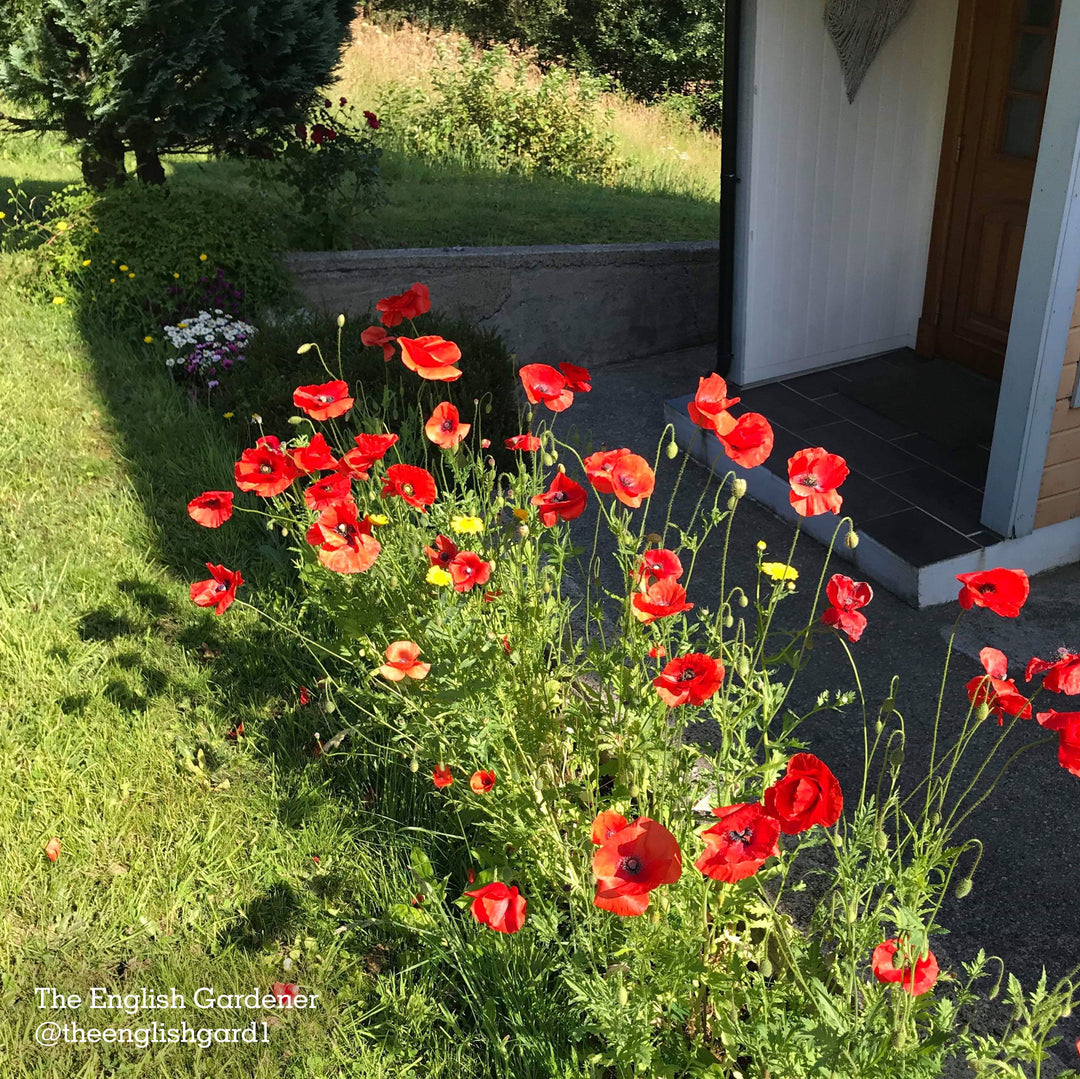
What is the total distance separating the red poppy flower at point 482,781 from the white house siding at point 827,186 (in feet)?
12.3

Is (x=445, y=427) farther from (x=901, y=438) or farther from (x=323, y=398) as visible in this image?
(x=901, y=438)

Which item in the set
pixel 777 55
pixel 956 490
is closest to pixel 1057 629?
pixel 956 490

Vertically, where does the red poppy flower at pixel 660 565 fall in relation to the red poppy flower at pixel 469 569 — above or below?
above

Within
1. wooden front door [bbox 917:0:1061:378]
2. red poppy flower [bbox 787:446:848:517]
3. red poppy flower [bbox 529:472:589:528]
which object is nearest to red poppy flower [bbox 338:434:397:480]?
red poppy flower [bbox 529:472:589:528]

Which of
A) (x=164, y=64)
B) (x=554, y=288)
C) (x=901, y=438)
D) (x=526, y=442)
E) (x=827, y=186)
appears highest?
(x=164, y=64)

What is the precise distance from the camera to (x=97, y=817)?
280cm

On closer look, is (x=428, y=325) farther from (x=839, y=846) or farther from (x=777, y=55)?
(x=839, y=846)

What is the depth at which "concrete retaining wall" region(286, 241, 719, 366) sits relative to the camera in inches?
249

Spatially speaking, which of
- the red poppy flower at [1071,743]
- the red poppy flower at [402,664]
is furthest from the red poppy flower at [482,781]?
the red poppy flower at [1071,743]

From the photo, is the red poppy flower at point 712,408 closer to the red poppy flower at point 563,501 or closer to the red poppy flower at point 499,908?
the red poppy flower at point 563,501

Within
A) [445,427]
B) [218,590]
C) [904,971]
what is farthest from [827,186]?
[904,971]

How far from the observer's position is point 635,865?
1.54 metres

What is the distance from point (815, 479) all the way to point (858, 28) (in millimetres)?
3938

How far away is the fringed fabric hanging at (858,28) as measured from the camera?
4926 millimetres
